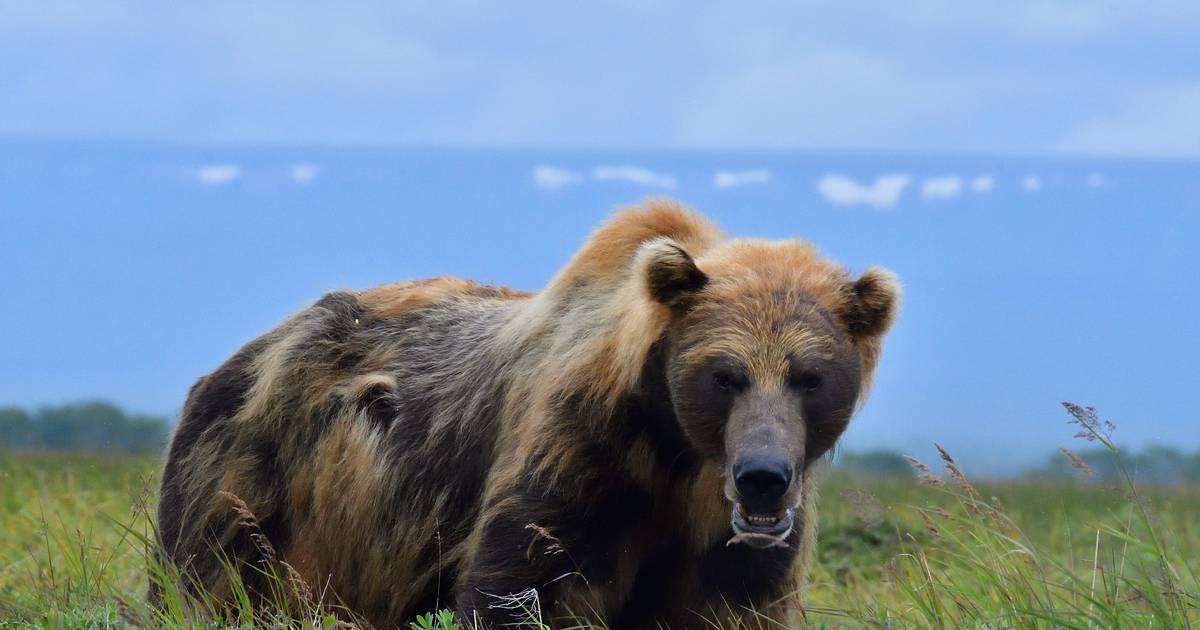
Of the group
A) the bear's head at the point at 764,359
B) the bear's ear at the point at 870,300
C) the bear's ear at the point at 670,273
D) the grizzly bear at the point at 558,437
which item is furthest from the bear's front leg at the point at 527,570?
the bear's ear at the point at 870,300

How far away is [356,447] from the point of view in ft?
19.3

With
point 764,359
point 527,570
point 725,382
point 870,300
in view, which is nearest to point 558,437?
point 527,570

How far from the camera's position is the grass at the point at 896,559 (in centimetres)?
436

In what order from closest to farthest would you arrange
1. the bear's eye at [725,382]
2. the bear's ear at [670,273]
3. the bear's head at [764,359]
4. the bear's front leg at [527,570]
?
the bear's head at [764,359] → the bear's eye at [725,382] → the bear's ear at [670,273] → the bear's front leg at [527,570]

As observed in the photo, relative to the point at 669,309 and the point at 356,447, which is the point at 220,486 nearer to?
the point at 356,447

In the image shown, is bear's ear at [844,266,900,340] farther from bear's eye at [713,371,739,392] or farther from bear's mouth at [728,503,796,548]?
bear's mouth at [728,503,796,548]

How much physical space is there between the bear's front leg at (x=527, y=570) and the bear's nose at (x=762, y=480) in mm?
759

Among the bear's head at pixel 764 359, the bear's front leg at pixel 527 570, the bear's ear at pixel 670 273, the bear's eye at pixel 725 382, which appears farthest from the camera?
the bear's front leg at pixel 527 570

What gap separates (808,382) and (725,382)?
27cm

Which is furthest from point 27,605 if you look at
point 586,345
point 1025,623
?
point 1025,623

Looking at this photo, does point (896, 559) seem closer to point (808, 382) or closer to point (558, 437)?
point (808, 382)

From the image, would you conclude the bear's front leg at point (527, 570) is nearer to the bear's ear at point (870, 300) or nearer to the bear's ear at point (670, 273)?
the bear's ear at point (670, 273)

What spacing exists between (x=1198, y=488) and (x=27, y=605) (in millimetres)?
13495

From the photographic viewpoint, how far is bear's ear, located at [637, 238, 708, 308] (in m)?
4.69
